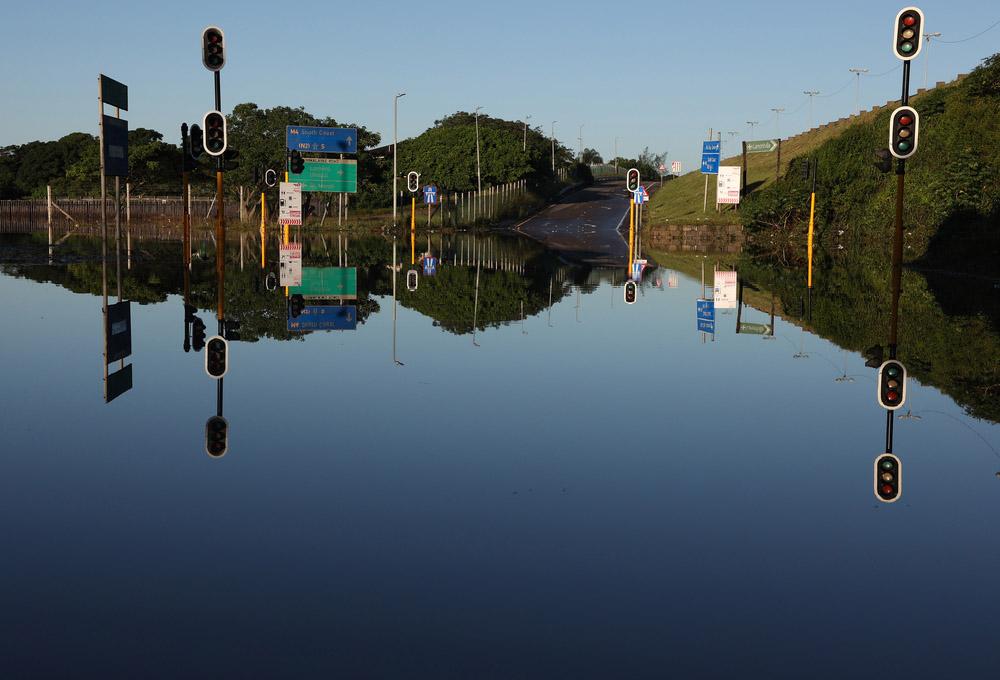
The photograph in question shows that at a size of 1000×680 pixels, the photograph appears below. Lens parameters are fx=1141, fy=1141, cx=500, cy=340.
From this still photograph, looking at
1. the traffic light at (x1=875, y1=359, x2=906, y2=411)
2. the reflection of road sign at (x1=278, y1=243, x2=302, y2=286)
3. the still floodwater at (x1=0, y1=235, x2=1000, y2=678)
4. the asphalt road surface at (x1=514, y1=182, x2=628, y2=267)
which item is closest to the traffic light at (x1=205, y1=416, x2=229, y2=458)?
the still floodwater at (x1=0, y1=235, x2=1000, y2=678)

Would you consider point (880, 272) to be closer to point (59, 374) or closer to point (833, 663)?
point (59, 374)

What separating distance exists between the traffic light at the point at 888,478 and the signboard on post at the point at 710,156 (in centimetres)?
5287

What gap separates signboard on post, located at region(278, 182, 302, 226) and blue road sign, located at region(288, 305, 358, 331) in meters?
33.4

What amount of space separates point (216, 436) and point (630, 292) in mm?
17909

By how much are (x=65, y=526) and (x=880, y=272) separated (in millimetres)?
28907

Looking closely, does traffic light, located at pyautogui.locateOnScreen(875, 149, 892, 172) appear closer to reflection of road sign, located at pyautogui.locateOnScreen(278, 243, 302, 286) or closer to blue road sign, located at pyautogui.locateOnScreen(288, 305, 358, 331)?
blue road sign, located at pyautogui.locateOnScreen(288, 305, 358, 331)

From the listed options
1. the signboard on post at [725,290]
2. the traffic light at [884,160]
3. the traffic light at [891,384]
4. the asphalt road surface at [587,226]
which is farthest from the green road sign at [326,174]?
the traffic light at [891,384]

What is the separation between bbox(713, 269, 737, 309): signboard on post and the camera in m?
23.8

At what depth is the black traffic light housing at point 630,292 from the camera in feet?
79.9

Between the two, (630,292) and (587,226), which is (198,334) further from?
(587,226)

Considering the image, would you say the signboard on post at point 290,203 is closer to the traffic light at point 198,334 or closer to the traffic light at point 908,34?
the traffic light at point 198,334

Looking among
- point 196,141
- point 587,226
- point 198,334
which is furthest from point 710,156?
point 198,334

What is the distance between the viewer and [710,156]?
61.2 m

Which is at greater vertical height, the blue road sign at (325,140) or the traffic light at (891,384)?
the blue road sign at (325,140)
